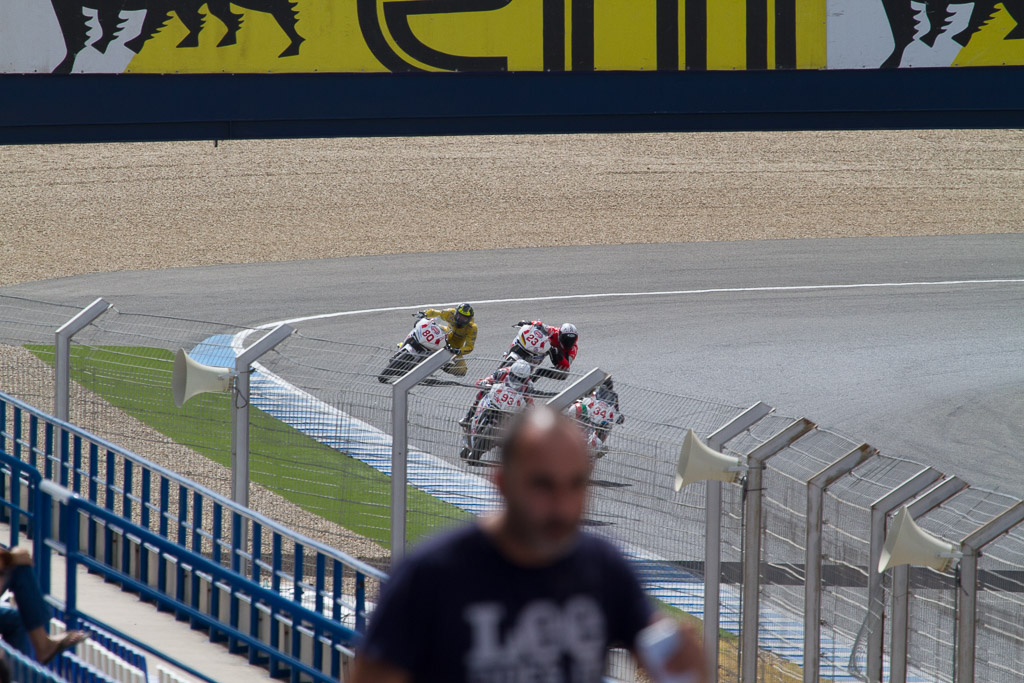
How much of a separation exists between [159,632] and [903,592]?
3.61 metres

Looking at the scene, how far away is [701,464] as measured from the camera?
6.45 metres

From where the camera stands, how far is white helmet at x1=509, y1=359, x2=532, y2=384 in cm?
1101

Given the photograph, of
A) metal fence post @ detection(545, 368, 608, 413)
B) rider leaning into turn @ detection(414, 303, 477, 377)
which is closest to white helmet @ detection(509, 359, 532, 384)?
rider leaning into turn @ detection(414, 303, 477, 377)

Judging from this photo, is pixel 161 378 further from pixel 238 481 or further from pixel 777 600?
pixel 777 600

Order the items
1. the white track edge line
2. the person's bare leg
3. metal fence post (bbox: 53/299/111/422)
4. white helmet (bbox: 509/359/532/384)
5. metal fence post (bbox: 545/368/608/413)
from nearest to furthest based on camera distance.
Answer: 1. the person's bare leg
2. metal fence post (bbox: 545/368/608/413)
3. metal fence post (bbox: 53/299/111/422)
4. white helmet (bbox: 509/359/532/384)
5. the white track edge line

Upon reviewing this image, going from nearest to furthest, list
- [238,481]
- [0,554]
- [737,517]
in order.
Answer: [0,554], [737,517], [238,481]

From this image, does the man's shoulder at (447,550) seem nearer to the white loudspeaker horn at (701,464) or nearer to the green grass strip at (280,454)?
the white loudspeaker horn at (701,464)

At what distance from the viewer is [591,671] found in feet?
7.66

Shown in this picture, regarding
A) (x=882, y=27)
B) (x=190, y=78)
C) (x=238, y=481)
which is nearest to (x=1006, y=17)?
(x=882, y=27)

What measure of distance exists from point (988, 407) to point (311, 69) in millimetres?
8340

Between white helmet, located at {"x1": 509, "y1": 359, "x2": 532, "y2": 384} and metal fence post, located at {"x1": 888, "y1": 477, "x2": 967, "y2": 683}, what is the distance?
4.91 meters

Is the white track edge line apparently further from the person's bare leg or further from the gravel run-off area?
the person's bare leg

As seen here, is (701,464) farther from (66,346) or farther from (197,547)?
(66,346)

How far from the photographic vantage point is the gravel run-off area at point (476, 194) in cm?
2692
